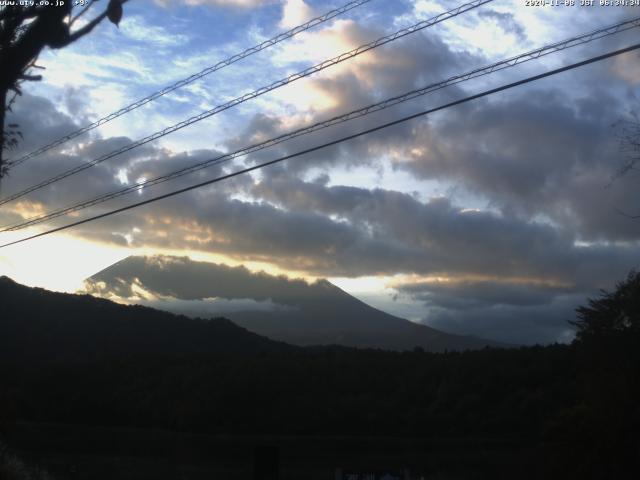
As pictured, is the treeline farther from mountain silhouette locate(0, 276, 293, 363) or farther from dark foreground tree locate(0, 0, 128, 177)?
dark foreground tree locate(0, 0, 128, 177)

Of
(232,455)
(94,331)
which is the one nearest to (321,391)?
(232,455)

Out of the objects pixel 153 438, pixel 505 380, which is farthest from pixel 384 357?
pixel 153 438

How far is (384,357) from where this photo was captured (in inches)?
2486

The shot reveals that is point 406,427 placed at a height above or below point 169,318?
below

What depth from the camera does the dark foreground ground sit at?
95.9 feet

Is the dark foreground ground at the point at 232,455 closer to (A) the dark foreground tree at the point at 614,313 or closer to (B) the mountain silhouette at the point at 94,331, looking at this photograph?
(A) the dark foreground tree at the point at 614,313

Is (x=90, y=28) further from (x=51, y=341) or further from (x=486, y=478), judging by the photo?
(x=51, y=341)

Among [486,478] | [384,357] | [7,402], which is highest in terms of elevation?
[384,357]

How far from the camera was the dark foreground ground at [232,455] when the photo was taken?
1150 inches

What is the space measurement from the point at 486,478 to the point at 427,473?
252cm

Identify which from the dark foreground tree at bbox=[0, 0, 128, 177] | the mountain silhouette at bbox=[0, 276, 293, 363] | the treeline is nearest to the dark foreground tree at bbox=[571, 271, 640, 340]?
the treeline

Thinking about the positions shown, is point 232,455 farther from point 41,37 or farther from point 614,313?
point 41,37

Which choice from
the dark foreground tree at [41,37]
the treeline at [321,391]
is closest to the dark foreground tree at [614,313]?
the treeline at [321,391]

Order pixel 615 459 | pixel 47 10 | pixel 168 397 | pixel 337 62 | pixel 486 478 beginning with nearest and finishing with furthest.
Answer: pixel 47 10
pixel 337 62
pixel 615 459
pixel 486 478
pixel 168 397
